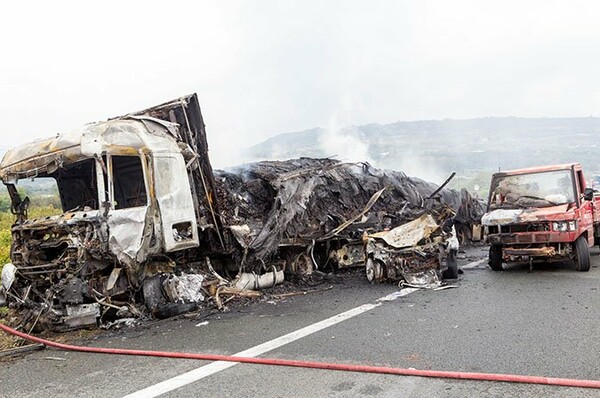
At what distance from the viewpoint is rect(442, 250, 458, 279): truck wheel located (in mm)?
9805

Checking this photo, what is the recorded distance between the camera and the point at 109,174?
282 inches

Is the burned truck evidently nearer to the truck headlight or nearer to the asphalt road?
the asphalt road

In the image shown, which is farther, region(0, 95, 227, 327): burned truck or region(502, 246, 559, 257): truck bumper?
region(502, 246, 559, 257): truck bumper

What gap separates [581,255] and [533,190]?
163cm

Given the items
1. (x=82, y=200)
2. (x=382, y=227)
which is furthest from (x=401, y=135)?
(x=82, y=200)

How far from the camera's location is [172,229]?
757cm

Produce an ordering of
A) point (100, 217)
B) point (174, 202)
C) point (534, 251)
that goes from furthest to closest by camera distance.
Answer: point (534, 251)
point (174, 202)
point (100, 217)

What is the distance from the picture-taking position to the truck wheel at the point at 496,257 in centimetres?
1055

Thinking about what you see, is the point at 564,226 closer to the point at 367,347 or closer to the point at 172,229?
the point at 367,347

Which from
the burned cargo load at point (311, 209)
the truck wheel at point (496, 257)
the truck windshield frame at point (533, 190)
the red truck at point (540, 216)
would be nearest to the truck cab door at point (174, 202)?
the burned cargo load at point (311, 209)

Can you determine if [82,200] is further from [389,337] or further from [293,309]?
[389,337]

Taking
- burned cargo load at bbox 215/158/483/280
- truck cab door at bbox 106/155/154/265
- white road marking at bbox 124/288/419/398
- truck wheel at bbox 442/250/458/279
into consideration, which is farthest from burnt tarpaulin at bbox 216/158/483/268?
white road marking at bbox 124/288/419/398

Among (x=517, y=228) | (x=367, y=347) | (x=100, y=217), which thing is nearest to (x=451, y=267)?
(x=517, y=228)

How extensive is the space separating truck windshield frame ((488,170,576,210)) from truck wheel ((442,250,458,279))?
1764 mm
